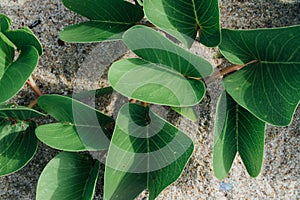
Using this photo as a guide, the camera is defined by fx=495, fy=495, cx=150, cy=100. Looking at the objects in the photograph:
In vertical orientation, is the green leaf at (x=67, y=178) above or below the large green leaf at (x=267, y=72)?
below

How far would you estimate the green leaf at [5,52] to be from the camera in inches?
44.6

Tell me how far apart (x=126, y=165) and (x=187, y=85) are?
0.75 ft

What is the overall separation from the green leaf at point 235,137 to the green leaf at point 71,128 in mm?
270

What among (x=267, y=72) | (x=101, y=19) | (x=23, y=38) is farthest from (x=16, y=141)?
(x=267, y=72)

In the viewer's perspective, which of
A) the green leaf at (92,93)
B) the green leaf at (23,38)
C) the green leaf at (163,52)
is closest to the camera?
the green leaf at (163,52)

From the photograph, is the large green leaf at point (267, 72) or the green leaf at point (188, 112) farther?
the green leaf at point (188, 112)

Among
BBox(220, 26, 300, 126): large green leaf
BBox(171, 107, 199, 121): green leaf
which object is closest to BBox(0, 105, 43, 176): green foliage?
BBox(171, 107, 199, 121): green leaf

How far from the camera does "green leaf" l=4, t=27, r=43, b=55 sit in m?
1.12

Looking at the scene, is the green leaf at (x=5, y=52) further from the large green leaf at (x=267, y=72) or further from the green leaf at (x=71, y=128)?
the large green leaf at (x=267, y=72)

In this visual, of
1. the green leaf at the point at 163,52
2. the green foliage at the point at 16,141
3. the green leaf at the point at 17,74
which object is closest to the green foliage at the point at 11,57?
the green leaf at the point at 17,74

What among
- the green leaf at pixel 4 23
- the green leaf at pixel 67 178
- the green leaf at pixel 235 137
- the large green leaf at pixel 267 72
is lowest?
the green leaf at pixel 67 178

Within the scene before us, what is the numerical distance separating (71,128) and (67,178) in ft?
0.42

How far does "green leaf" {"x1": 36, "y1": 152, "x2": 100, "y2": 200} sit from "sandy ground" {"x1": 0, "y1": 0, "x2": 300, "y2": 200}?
0.38 ft

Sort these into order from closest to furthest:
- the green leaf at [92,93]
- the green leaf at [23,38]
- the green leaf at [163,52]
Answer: the green leaf at [163,52] → the green leaf at [23,38] → the green leaf at [92,93]
